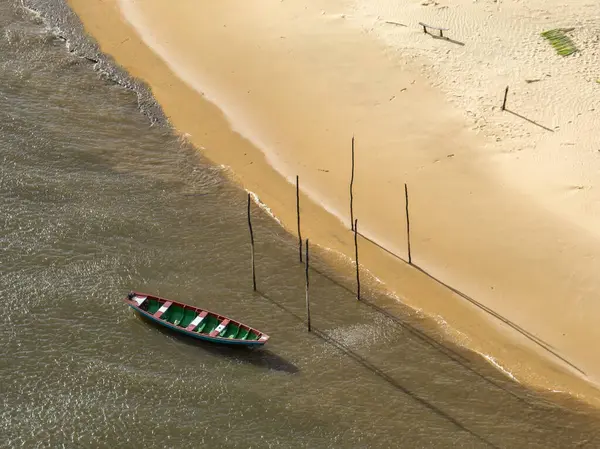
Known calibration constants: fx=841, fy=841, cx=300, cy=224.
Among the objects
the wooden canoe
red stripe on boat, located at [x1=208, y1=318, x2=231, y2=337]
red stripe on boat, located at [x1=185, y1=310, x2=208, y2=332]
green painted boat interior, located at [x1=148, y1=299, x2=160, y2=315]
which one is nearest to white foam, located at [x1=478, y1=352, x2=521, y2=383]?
the wooden canoe

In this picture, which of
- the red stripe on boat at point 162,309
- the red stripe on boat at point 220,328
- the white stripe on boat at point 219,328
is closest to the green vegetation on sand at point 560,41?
the red stripe on boat at point 220,328

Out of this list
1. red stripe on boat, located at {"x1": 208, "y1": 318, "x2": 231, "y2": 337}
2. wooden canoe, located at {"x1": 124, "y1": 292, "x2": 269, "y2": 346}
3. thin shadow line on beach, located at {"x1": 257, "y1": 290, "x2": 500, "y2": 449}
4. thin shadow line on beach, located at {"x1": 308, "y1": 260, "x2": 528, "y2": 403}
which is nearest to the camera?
thin shadow line on beach, located at {"x1": 257, "y1": 290, "x2": 500, "y2": 449}

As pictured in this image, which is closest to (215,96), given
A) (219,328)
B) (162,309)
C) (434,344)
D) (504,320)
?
(162,309)

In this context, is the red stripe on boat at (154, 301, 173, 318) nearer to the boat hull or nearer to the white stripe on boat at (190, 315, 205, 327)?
the boat hull

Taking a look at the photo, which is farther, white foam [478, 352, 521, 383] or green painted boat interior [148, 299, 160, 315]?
green painted boat interior [148, 299, 160, 315]

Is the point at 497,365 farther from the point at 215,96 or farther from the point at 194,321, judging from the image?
the point at 215,96

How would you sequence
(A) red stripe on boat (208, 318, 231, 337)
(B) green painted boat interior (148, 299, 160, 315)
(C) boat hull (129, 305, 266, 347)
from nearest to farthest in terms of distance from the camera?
(C) boat hull (129, 305, 266, 347) < (A) red stripe on boat (208, 318, 231, 337) < (B) green painted boat interior (148, 299, 160, 315)

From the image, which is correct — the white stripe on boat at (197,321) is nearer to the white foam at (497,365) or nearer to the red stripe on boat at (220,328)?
the red stripe on boat at (220,328)
